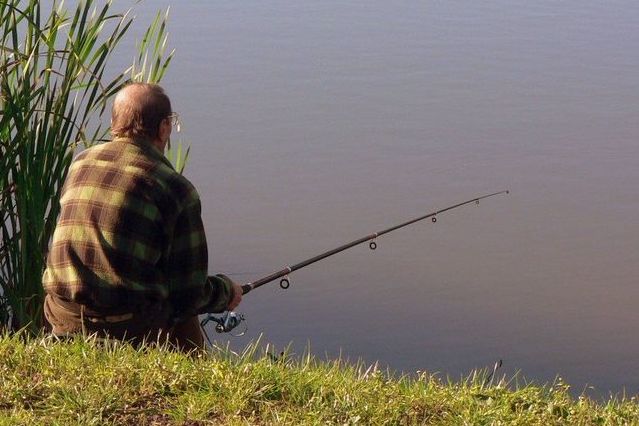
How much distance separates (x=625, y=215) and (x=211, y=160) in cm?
264

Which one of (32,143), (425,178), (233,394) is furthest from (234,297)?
(425,178)

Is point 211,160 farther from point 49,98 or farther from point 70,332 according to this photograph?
point 70,332

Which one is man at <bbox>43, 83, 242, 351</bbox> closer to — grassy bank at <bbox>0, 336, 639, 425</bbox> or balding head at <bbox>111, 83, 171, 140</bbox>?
balding head at <bbox>111, 83, 171, 140</bbox>

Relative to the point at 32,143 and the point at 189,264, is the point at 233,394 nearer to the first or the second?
the point at 189,264

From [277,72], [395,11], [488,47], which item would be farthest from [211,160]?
[395,11]

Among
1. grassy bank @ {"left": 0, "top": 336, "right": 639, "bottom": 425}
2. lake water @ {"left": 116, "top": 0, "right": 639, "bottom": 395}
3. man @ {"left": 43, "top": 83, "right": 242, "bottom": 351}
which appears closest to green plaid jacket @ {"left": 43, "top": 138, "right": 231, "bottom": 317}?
man @ {"left": 43, "top": 83, "right": 242, "bottom": 351}

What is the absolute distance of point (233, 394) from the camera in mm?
3645

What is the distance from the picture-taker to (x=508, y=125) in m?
10.2

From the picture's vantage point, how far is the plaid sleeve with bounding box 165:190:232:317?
410cm

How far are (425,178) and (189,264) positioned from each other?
16.8 ft

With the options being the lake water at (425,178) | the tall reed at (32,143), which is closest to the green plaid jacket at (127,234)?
the tall reed at (32,143)

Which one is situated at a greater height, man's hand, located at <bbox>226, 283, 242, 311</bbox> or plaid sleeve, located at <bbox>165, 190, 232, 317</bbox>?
plaid sleeve, located at <bbox>165, 190, 232, 317</bbox>

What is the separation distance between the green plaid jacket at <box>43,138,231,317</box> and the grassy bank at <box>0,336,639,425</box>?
0.18 meters

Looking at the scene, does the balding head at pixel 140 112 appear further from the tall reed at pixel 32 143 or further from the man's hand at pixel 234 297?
the tall reed at pixel 32 143
